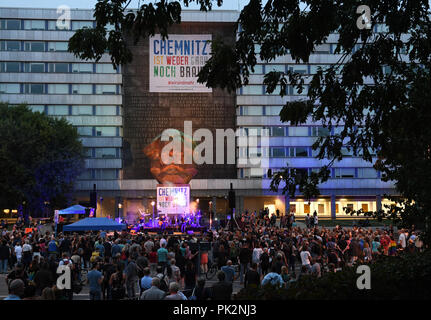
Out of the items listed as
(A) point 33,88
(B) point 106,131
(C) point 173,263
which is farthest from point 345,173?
(C) point 173,263

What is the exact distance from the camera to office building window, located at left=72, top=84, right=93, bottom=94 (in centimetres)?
6775

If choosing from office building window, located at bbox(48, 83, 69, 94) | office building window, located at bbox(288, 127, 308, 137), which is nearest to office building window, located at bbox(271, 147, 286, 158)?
office building window, located at bbox(288, 127, 308, 137)

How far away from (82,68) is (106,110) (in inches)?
281

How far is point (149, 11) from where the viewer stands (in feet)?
27.2

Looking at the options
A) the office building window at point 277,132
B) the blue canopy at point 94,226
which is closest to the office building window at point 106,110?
the office building window at point 277,132

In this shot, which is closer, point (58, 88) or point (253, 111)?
point (58, 88)

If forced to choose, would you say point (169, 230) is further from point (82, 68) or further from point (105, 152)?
point (82, 68)

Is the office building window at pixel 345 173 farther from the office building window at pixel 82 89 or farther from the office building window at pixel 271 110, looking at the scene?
the office building window at pixel 82 89

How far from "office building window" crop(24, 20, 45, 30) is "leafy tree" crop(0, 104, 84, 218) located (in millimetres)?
18743

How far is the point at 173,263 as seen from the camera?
14.9m

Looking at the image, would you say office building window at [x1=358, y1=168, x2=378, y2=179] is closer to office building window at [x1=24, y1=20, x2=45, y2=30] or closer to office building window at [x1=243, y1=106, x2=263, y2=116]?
office building window at [x1=243, y1=106, x2=263, y2=116]

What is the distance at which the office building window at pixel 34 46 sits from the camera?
6750 centimetres

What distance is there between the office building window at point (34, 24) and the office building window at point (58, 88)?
869 cm
